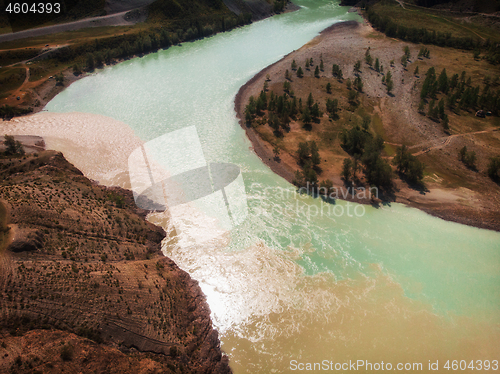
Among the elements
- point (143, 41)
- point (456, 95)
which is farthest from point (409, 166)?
point (143, 41)

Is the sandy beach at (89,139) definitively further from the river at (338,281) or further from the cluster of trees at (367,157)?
the cluster of trees at (367,157)

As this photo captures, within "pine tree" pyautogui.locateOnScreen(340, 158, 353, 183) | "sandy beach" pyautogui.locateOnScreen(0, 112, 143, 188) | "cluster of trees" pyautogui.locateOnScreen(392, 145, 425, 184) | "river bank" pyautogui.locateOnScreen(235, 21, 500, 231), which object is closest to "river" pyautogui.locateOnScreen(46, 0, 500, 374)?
"river bank" pyautogui.locateOnScreen(235, 21, 500, 231)

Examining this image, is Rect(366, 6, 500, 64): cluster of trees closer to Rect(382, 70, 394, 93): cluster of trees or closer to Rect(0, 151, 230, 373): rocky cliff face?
Rect(382, 70, 394, 93): cluster of trees

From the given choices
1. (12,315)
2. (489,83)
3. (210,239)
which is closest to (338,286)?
(210,239)

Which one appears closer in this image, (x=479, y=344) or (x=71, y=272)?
(x=71, y=272)

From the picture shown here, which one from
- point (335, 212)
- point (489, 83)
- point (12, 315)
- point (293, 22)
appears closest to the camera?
point (12, 315)

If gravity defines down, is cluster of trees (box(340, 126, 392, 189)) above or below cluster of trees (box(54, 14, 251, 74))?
below

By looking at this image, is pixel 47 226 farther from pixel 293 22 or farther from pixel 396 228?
pixel 293 22

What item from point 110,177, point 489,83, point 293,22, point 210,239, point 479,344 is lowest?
point 479,344
